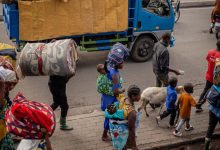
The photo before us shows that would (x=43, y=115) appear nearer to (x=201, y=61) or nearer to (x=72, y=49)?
(x=72, y=49)

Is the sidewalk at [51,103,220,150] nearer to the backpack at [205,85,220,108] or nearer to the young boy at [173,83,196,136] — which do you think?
the young boy at [173,83,196,136]


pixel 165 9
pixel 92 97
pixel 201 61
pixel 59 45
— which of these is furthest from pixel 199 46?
pixel 59 45

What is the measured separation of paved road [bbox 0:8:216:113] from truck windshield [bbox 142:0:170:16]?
1.43 metres

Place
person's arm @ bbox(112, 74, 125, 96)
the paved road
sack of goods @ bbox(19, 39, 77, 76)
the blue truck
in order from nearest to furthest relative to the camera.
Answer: sack of goods @ bbox(19, 39, 77, 76)
person's arm @ bbox(112, 74, 125, 96)
the paved road
the blue truck

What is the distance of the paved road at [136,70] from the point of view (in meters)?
9.42

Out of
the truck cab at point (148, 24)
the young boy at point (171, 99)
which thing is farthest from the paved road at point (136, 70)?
the young boy at point (171, 99)

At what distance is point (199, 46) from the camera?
1296cm

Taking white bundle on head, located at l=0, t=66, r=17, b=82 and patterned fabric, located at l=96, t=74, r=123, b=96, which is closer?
white bundle on head, located at l=0, t=66, r=17, b=82

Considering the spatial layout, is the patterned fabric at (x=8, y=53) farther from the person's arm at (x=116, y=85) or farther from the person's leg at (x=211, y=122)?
the person's leg at (x=211, y=122)

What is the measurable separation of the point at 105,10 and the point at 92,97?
7.70ft

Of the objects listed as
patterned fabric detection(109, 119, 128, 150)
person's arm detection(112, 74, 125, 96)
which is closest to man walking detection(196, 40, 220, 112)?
person's arm detection(112, 74, 125, 96)

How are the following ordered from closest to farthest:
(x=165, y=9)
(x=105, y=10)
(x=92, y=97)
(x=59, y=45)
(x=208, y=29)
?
(x=59, y=45) < (x=92, y=97) < (x=105, y=10) < (x=165, y=9) < (x=208, y=29)

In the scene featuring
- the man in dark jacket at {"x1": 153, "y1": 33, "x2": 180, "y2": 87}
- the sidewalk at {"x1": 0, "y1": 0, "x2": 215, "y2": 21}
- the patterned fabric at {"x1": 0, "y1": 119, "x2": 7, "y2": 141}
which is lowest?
the patterned fabric at {"x1": 0, "y1": 119, "x2": 7, "y2": 141}

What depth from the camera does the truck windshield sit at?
11086 millimetres
